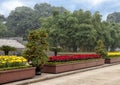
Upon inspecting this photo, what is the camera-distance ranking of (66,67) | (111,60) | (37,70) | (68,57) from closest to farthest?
1. (37,70)
2. (66,67)
3. (68,57)
4. (111,60)

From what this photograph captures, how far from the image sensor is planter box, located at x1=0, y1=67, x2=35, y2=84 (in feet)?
37.8

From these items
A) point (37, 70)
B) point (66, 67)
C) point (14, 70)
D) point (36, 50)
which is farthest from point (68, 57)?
point (14, 70)

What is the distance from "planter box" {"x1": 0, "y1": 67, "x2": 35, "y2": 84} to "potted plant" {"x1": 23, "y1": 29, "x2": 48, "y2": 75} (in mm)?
1089

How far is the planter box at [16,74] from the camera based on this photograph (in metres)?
11.5

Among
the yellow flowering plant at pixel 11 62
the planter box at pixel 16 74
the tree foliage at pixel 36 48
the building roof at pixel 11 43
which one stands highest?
the building roof at pixel 11 43

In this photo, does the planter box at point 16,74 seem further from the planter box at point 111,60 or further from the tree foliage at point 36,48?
the planter box at point 111,60

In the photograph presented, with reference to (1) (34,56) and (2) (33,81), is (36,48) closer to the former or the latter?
(1) (34,56)

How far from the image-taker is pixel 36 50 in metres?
14.6

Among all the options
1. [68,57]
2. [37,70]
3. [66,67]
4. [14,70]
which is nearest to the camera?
[14,70]

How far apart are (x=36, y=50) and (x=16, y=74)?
2654 mm

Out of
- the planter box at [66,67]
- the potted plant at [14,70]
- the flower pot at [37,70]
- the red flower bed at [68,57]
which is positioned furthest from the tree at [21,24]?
the potted plant at [14,70]

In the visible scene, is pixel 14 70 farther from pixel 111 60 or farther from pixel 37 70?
pixel 111 60

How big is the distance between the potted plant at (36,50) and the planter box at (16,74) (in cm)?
109

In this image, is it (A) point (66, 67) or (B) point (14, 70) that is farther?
(A) point (66, 67)
